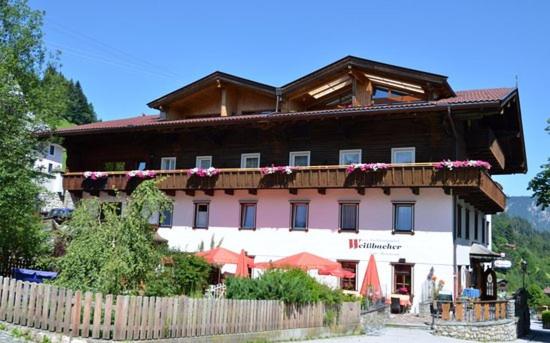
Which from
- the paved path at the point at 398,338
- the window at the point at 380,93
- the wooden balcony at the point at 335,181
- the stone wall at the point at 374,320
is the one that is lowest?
the paved path at the point at 398,338

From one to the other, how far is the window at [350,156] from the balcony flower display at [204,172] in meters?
5.88

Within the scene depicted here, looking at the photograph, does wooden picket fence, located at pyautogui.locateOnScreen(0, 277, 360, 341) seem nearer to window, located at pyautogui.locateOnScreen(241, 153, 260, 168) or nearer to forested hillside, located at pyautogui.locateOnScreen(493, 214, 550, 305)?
window, located at pyautogui.locateOnScreen(241, 153, 260, 168)

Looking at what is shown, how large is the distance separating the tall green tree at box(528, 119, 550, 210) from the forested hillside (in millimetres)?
47120

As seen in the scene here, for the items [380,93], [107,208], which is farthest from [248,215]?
[107,208]

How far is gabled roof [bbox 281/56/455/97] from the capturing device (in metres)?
25.8

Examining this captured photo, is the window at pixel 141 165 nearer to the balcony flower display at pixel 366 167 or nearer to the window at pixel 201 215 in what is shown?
the window at pixel 201 215

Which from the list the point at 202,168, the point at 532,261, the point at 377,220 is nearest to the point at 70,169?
the point at 202,168

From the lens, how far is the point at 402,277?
82.5 feet

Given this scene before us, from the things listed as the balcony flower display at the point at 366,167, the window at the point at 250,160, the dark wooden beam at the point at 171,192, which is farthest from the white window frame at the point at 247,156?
the balcony flower display at the point at 366,167

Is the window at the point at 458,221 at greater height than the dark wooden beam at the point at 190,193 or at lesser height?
lesser

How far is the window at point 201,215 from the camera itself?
29656 mm

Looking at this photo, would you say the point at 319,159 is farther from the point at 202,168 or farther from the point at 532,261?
the point at 532,261

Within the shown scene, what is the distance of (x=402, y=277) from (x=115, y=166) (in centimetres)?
1707

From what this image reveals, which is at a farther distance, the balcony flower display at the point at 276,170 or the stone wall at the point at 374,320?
the balcony flower display at the point at 276,170
